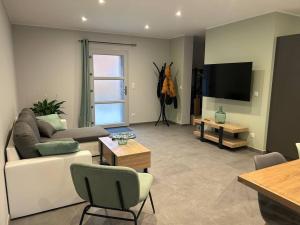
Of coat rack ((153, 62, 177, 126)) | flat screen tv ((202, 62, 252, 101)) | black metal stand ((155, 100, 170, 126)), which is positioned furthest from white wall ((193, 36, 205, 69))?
flat screen tv ((202, 62, 252, 101))

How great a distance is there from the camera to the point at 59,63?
5520 mm

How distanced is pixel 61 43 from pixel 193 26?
10.5ft

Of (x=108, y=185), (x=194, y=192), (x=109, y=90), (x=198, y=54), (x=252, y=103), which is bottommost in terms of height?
(x=194, y=192)

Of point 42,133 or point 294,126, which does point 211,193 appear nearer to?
point 294,126

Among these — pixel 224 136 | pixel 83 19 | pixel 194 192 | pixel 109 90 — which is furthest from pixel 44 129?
pixel 224 136

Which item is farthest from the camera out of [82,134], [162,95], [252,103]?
[162,95]

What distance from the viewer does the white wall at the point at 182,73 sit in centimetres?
631

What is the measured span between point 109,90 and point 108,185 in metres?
4.74

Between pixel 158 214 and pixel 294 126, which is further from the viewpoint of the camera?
pixel 294 126

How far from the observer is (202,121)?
5031 millimetres

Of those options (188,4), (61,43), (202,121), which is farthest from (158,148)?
(61,43)

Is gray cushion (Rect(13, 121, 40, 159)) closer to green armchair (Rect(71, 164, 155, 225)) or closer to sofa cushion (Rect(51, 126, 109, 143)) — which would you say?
green armchair (Rect(71, 164, 155, 225))

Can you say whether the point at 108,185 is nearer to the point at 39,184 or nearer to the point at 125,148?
the point at 39,184

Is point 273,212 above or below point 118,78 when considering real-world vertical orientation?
below
